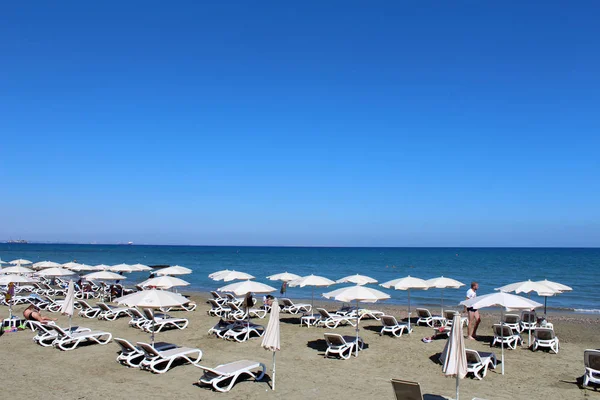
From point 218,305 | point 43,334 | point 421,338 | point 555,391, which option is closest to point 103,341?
point 43,334

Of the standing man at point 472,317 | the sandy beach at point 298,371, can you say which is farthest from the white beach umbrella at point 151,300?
the standing man at point 472,317

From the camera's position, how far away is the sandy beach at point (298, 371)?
310 inches

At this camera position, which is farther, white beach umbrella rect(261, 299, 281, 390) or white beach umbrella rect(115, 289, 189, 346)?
white beach umbrella rect(115, 289, 189, 346)

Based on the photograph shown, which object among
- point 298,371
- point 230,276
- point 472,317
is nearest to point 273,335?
point 298,371

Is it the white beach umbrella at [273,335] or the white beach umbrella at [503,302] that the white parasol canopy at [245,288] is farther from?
the white beach umbrella at [503,302]

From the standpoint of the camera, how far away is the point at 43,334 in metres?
11.6

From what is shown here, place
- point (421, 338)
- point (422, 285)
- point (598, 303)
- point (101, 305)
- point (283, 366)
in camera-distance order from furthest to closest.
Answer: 1. point (598, 303)
2. point (101, 305)
3. point (422, 285)
4. point (421, 338)
5. point (283, 366)

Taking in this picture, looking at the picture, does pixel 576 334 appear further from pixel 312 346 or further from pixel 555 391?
pixel 312 346

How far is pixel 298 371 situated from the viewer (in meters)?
9.26

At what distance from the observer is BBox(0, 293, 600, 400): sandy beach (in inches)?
310

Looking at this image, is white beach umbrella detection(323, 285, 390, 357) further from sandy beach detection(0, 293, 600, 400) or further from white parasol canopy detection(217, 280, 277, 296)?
white parasol canopy detection(217, 280, 277, 296)

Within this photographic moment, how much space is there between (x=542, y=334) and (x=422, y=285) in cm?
341

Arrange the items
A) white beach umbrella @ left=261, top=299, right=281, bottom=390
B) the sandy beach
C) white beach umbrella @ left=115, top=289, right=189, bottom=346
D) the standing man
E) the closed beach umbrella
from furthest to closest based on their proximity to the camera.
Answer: the standing man → white beach umbrella @ left=115, top=289, right=189, bottom=346 → the sandy beach → white beach umbrella @ left=261, top=299, right=281, bottom=390 → the closed beach umbrella

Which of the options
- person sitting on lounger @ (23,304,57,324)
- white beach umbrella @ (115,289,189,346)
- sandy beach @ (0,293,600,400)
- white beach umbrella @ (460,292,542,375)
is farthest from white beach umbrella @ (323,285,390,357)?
person sitting on lounger @ (23,304,57,324)
